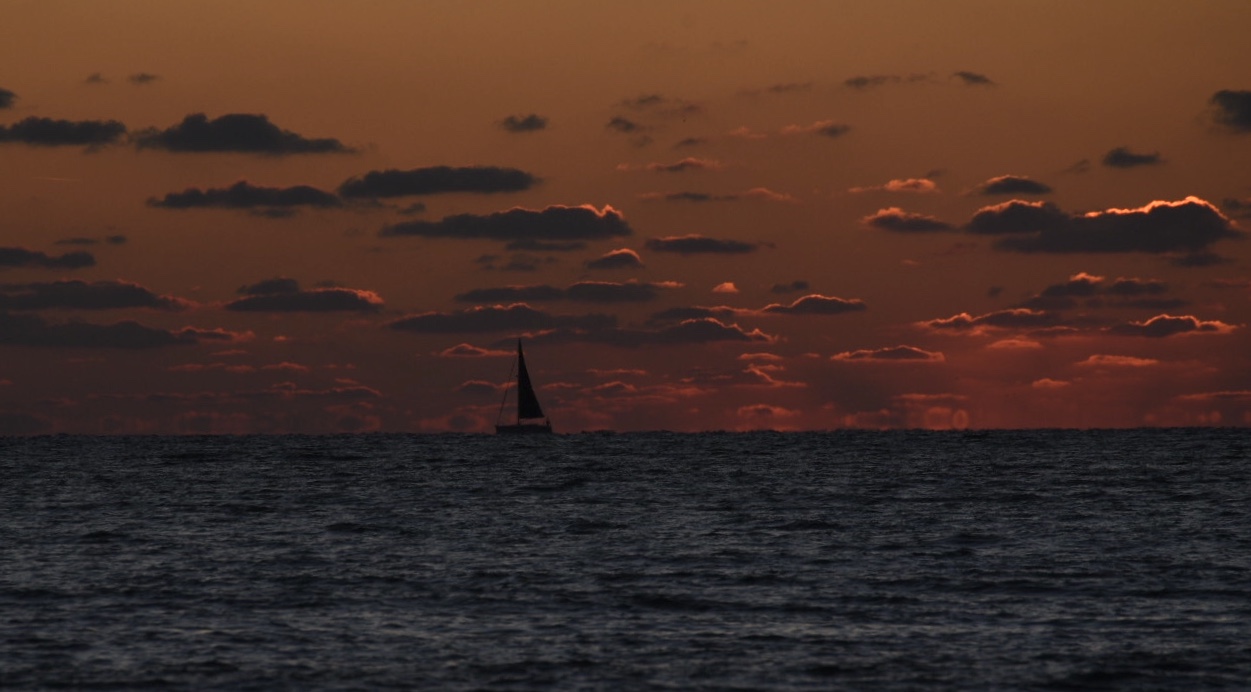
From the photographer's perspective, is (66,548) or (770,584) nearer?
(770,584)

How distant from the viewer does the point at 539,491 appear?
364 feet

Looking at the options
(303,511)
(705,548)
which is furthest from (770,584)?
(303,511)

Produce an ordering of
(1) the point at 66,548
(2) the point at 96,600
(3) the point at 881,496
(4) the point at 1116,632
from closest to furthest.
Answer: (4) the point at 1116,632, (2) the point at 96,600, (1) the point at 66,548, (3) the point at 881,496

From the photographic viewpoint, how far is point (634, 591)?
4991 centimetres

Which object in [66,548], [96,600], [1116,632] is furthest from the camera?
[66,548]

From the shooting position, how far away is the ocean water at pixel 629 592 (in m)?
36.9

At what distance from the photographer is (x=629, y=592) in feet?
163

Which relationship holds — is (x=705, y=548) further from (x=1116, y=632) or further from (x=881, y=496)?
(x=881, y=496)

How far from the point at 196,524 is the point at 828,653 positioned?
48.5 metres

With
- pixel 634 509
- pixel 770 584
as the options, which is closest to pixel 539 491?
pixel 634 509

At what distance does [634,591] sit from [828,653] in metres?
12.1

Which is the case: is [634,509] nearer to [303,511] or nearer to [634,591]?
[303,511]

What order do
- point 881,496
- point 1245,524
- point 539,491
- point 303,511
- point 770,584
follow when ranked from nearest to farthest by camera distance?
point 770,584 → point 1245,524 → point 303,511 → point 881,496 → point 539,491

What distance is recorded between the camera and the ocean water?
36875mm
